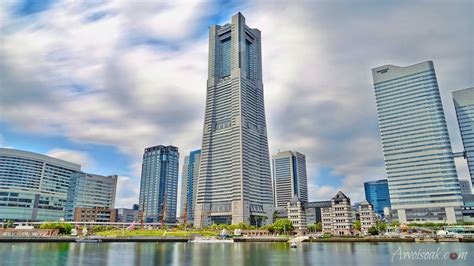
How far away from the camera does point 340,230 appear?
178 meters

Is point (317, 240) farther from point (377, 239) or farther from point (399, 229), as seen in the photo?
point (399, 229)

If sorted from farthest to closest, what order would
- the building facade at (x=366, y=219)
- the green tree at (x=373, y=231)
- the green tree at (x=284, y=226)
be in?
the green tree at (x=284, y=226) → the building facade at (x=366, y=219) → the green tree at (x=373, y=231)

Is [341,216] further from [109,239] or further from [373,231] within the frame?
[109,239]

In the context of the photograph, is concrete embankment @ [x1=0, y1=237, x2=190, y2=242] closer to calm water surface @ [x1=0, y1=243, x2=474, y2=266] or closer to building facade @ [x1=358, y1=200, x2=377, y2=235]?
calm water surface @ [x1=0, y1=243, x2=474, y2=266]

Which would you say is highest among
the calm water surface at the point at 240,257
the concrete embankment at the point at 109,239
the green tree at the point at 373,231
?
the green tree at the point at 373,231

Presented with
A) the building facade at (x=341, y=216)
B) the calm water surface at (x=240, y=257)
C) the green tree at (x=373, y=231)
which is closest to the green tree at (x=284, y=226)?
the building facade at (x=341, y=216)

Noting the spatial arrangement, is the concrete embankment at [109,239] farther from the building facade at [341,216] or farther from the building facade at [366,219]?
the building facade at [366,219]

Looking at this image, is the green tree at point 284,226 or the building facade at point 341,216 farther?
the green tree at point 284,226

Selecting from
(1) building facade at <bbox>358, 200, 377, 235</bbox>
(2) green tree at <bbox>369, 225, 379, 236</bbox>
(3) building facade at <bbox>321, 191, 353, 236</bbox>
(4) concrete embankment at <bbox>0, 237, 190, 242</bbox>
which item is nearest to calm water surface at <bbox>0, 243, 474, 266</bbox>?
(4) concrete embankment at <bbox>0, 237, 190, 242</bbox>

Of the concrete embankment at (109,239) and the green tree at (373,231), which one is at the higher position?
the green tree at (373,231)

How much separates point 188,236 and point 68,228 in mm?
63987

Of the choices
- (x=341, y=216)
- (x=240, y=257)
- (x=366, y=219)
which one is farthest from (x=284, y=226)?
(x=240, y=257)

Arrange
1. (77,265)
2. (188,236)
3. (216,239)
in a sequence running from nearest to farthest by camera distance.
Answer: (77,265) → (216,239) → (188,236)

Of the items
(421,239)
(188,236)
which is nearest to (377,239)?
(421,239)
